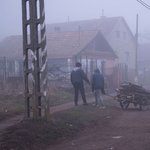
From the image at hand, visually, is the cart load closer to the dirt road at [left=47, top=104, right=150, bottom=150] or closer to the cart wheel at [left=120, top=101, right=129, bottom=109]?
the cart wheel at [left=120, top=101, right=129, bottom=109]

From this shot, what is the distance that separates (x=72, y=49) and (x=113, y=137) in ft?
66.6

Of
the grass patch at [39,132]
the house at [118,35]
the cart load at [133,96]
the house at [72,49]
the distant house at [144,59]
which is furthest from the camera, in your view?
the distant house at [144,59]

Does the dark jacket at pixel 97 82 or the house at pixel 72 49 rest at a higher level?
the house at pixel 72 49

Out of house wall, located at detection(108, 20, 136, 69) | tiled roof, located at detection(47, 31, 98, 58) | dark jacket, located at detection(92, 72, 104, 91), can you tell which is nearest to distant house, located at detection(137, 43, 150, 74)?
house wall, located at detection(108, 20, 136, 69)

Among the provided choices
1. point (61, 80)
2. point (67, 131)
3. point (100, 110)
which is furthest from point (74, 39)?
point (67, 131)

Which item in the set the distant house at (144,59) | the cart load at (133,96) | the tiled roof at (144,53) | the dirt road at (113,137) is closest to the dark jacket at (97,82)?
the cart load at (133,96)

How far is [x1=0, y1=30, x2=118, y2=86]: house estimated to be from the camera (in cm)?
2534

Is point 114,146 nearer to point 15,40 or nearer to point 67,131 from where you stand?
point 67,131

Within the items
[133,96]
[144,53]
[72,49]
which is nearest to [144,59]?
[144,53]

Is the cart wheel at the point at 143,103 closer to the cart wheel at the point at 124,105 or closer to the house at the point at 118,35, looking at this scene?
the cart wheel at the point at 124,105

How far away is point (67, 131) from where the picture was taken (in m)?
6.57

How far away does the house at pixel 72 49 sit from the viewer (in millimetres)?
25344

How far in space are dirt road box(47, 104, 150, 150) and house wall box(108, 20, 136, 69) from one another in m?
30.1

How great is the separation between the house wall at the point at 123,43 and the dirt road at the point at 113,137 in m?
30.1
